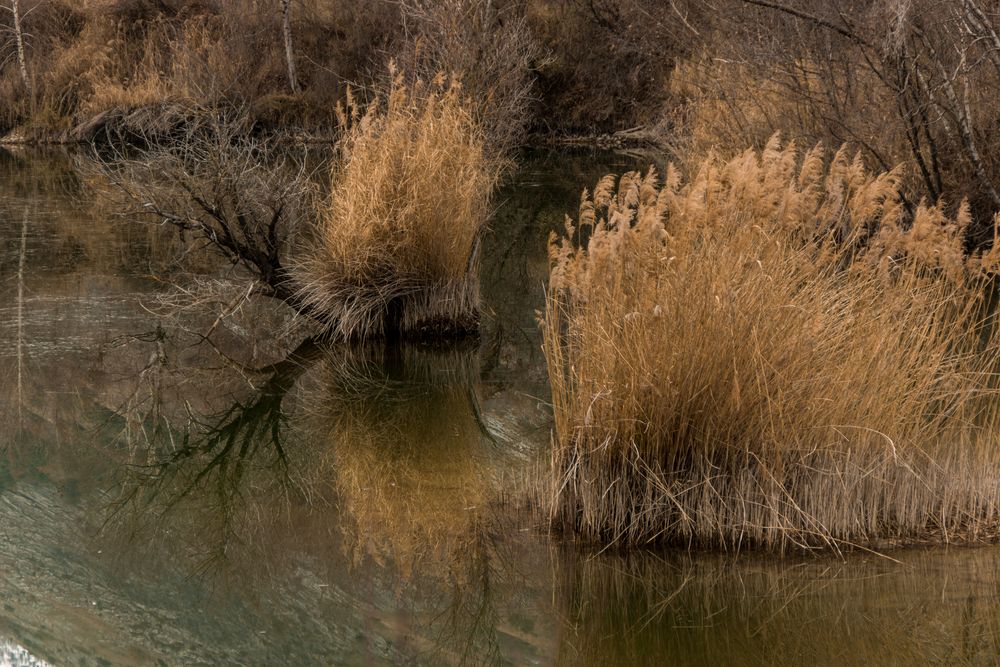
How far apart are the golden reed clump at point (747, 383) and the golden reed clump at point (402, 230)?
3327mm

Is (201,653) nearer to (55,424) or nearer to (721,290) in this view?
(721,290)

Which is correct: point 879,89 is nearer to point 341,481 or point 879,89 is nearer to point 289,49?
point 341,481

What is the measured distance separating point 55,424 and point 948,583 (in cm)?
499

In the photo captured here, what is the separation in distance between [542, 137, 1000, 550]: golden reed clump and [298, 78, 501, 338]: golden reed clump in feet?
10.9

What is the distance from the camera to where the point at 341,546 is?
201 inches

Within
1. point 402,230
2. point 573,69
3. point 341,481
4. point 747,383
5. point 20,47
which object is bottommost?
point 341,481

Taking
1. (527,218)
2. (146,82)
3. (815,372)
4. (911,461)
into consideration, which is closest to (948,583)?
(911,461)

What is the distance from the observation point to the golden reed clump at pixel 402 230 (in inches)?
321

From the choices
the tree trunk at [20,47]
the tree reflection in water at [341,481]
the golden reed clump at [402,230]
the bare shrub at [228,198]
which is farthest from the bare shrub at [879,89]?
the tree trunk at [20,47]

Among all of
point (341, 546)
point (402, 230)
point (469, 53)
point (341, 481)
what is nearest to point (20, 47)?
point (469, 53)

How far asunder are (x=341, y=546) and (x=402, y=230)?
137 inches

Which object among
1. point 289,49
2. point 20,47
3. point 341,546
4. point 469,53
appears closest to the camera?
point 341,546

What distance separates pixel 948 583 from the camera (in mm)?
4566

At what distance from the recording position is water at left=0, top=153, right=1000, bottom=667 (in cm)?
435
